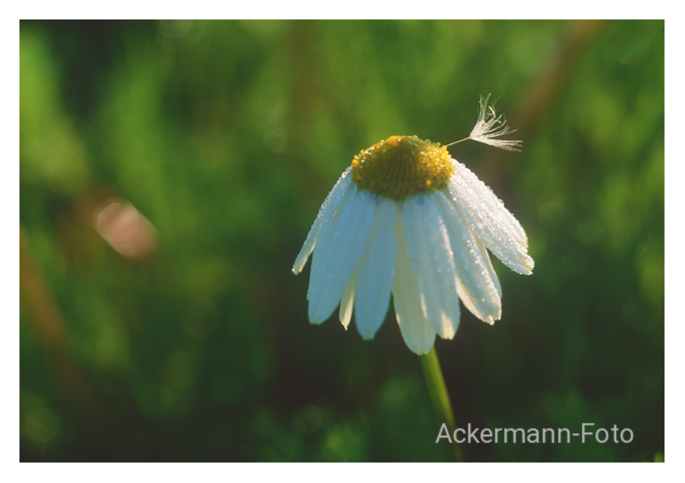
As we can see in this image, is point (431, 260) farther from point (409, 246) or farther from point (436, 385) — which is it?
point (436, 385)

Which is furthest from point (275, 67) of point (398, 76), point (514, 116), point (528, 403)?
point (528, 403)

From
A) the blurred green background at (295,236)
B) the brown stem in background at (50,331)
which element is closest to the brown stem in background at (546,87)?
the blurred green background at (295,236)

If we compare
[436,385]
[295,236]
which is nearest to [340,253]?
[436,385]

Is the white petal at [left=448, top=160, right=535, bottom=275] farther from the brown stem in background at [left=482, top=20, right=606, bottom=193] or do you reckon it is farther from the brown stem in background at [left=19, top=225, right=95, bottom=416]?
the brown stem in background at [left=19, top=225, right=95, bottom=416]

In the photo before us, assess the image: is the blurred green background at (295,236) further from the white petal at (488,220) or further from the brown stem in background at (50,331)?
the white petal at (488,220)

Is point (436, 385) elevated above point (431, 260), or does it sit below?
below

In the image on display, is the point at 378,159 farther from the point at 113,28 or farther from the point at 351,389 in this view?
the point at 113,28

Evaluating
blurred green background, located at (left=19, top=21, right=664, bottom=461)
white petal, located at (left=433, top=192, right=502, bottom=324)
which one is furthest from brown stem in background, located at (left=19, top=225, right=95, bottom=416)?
white petal, located at (left=433, top=192, right=502, bottom=324)
